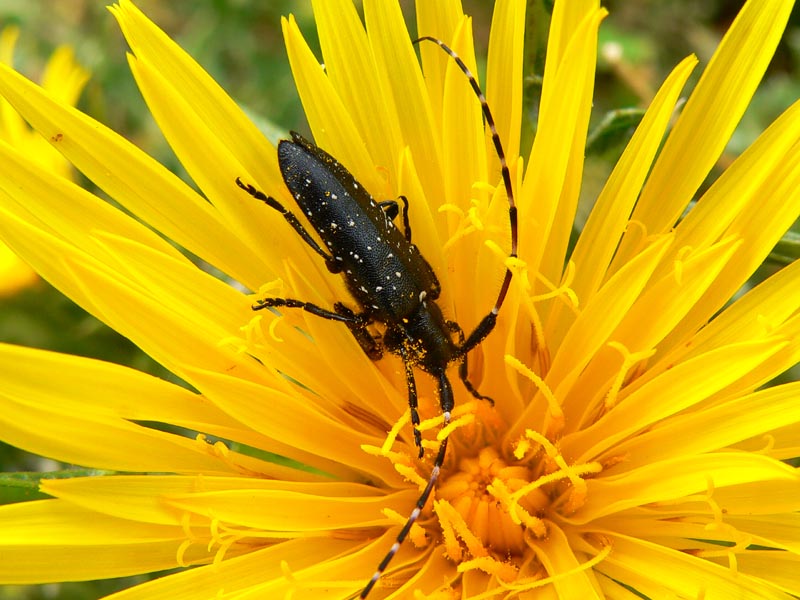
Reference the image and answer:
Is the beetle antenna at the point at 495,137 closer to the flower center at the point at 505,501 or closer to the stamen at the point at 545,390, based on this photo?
the stamen at the point at 545,390

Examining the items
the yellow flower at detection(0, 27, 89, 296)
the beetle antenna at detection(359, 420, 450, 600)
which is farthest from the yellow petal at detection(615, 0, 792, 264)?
the yellow flower at detection(0, 27, 89, 296)

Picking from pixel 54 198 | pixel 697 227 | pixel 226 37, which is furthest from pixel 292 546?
pixel 226 37

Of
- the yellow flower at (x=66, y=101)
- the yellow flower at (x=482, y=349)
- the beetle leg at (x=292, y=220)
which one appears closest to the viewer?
the yellow flower at (x=482, y=349)

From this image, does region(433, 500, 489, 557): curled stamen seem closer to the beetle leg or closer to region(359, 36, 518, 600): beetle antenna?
region(359, 36, 518, 600): beetle antenna

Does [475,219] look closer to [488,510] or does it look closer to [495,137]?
[495,137]

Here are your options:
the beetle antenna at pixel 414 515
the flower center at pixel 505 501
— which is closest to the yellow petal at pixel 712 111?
the flower center at pixel 505 501

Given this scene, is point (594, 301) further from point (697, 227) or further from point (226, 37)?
point (226, 37)
